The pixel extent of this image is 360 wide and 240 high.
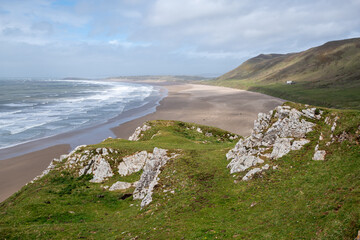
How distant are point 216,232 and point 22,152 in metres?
62.2

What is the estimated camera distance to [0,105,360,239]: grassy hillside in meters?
14.8

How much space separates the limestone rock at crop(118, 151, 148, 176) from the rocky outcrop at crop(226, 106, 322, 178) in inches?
565

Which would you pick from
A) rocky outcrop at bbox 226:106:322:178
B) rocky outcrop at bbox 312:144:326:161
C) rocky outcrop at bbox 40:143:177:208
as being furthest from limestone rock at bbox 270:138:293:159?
rocky outcrop at bbox 40:143:177:208

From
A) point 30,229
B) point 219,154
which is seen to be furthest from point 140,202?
point 219,154

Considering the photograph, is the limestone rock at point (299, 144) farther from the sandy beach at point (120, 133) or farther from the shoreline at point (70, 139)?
the shoreline at point (70, 139)

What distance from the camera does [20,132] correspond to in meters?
74.2

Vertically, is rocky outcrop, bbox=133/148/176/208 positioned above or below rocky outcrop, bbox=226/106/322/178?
below

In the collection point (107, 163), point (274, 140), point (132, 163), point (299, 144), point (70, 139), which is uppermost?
point (299, 144)

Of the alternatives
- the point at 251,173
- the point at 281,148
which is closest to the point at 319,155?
the point at 281,148

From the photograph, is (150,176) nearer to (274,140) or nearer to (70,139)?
(274,140)

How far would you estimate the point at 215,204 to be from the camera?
20734mm

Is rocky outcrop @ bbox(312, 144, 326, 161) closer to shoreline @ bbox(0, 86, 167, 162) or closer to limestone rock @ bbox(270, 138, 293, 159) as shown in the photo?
limestone rock @ bbox(270, 138, 293, 159)

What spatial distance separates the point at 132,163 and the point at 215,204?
58.0 ft

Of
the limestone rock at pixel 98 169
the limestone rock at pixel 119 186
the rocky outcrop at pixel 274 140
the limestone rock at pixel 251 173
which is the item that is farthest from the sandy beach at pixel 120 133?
the rocky outcrop at pixel 274 140
